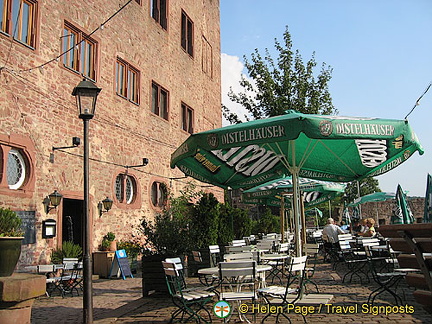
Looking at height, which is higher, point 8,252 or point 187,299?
point 8,252

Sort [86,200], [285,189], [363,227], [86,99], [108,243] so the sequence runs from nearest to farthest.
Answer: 1. [86,200]
2. [86,99]
3. [285,189]
4. [108,243]
5. [363,227]

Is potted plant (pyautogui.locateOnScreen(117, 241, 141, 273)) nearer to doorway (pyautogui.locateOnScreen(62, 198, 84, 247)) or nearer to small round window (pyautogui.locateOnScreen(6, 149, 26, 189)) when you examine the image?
doorway (pyautogui.locateOnScreen(62, 198, 84, 247))

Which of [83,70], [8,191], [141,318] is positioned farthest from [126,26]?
[141,318]

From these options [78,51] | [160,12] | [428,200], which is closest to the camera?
[428,200]

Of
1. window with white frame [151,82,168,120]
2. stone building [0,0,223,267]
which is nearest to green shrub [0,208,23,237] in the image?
stone building [0,0,223,267]

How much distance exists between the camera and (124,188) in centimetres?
1427

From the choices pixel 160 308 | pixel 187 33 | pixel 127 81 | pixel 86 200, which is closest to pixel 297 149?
pixel 160 308

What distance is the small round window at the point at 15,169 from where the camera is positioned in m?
9.83

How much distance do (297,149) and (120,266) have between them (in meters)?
6.18

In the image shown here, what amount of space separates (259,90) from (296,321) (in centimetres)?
1749

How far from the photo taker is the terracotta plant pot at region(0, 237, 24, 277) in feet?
16.2

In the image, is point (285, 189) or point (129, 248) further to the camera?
point (129, 248)

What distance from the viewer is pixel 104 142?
13.3 metres

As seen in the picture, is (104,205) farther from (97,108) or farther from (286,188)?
(286,188)
